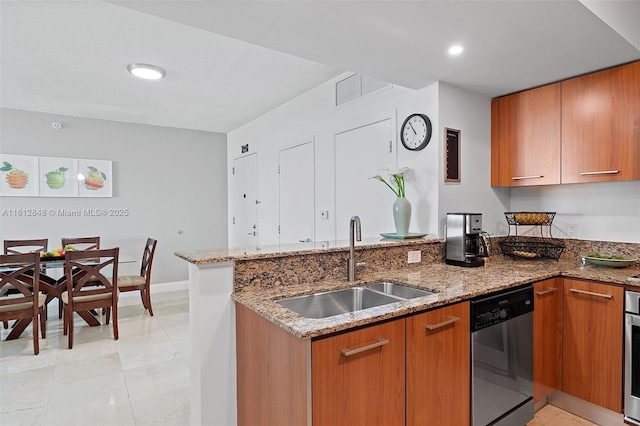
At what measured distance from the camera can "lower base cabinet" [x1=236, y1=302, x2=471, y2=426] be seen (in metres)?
1.30

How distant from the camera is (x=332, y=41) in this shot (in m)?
2.00

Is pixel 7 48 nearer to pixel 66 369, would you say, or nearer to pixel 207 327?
pixel 66 369

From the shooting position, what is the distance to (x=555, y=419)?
2264mm

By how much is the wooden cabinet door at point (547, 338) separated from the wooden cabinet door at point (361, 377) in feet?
3.93

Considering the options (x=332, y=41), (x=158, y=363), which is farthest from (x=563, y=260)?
(x=158, y=363)

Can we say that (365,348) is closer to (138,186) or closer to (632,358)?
(632,358)

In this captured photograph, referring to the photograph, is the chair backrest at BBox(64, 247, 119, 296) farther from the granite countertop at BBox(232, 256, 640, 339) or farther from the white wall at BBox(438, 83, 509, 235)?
the white wall at BBox(438, 83, 509, 235)

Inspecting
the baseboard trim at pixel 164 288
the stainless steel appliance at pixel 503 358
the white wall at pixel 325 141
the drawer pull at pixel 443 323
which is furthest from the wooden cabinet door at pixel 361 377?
the baseboard trim at pixel 164 288

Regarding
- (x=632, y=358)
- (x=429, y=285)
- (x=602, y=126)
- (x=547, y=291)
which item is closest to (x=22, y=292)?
(x=429, y=285)

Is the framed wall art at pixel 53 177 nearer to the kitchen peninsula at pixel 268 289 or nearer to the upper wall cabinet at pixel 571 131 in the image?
the kitchen peninsula at pixel 268 289

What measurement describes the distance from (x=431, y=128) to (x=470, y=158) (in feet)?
1.60

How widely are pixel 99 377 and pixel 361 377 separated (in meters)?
2.42

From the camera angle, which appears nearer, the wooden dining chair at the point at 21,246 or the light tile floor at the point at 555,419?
the light tile floor at the point at 555,419

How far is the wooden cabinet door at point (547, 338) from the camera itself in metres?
2.21
